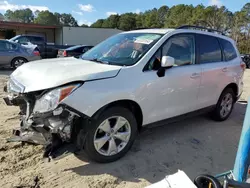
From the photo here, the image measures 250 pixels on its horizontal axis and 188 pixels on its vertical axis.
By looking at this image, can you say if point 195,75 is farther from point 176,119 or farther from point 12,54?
point 12,54

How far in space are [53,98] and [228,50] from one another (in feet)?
12.8

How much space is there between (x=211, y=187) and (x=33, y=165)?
234cm

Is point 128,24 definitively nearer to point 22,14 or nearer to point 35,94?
point 22,14

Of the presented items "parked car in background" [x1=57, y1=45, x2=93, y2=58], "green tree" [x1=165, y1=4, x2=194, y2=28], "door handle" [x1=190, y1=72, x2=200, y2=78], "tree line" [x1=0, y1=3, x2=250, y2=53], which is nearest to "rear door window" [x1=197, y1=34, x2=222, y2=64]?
"door handle" [x1=190, y1=72, x2=200, y2=78]

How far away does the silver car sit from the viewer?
12.0 m

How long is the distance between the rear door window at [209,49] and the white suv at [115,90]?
0.06ft

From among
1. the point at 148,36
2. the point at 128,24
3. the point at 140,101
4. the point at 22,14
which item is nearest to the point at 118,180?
the point at 140,101

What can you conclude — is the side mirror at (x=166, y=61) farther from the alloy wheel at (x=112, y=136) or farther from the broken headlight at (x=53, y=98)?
the broken headlight at (x=53, y=98)

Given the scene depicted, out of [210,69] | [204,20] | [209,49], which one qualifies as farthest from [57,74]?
[204,20]

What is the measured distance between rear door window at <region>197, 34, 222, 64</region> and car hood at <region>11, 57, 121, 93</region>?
6.17 feet

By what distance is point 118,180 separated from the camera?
3.18 meters

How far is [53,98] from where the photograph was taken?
298 centimetres

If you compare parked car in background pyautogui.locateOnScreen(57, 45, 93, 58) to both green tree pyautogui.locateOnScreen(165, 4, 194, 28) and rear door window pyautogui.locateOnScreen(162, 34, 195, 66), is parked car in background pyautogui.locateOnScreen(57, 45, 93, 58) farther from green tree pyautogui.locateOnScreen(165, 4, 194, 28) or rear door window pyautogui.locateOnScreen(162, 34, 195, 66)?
green tree pyautogui.locateOnScreen(165, 4, 194, 28)

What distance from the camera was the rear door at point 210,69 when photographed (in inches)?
183
